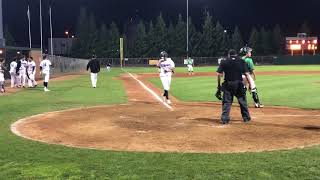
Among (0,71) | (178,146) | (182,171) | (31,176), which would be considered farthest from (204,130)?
(0,71)

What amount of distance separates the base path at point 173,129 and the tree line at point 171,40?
301 feet

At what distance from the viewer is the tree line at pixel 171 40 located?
349ft

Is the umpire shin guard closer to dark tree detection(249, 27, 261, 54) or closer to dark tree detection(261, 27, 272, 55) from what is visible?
dark tree detection(249, 27, 261, 54)

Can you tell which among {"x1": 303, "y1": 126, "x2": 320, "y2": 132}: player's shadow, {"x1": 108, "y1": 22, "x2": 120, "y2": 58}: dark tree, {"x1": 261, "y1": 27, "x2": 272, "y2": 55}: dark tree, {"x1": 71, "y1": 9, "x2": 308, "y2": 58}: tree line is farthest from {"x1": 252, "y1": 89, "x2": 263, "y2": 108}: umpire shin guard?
{"x1": 261, "y1": 27, "x2": 272, "y2": 55}: dark tree

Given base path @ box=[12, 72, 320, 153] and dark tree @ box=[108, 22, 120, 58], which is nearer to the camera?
base path @ box=[12, 72, 320, 153]

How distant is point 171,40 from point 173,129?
97486 mm

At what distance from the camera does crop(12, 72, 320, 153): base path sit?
876cm

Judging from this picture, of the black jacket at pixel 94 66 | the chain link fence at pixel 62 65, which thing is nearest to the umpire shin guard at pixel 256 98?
the black jacket at pixel 94 66

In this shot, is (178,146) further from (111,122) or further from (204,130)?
(111,122)

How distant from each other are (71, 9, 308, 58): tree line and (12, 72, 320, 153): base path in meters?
91.9

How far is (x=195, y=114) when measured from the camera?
1348 cm

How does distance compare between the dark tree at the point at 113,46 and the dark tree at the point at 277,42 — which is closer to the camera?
the dark tree at the point at 113,46

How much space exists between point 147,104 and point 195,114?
12.2 ft

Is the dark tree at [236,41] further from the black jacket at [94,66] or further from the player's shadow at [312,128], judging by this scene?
the player's shadow at [312,128]
